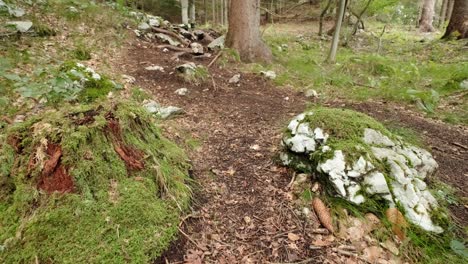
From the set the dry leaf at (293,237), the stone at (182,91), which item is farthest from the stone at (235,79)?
the dry leaf at (293,237)

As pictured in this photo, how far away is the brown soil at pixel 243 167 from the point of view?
6.34 ft

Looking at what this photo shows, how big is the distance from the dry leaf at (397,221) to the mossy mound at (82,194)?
158cm

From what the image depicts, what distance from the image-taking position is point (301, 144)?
101 inches

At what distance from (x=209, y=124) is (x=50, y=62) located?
2.94m

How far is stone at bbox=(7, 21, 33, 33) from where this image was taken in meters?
4.67

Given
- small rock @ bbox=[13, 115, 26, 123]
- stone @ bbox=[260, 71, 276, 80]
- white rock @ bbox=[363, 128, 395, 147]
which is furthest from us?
stone @ bbox=[260, 71, 276, 80]

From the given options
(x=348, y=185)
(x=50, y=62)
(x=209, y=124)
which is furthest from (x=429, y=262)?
(x=50, y=62)

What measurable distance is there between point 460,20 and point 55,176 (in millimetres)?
12018

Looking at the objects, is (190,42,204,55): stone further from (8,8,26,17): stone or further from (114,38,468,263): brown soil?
(8,8,26,17): stone

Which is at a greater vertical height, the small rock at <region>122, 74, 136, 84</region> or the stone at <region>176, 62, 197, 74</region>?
the stone at <region>176, 62, 197, 74</region>

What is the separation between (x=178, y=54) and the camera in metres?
6.68

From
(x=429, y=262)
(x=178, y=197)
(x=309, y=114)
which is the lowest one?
(x=429, y=262)

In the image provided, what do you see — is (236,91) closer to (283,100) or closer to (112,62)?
(283,100)

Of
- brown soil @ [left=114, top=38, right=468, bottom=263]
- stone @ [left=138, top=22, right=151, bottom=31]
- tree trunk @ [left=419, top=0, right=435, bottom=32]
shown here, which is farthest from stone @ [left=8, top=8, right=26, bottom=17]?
tree trunk @ [left=419, top=0, right=435, bottom=32]
